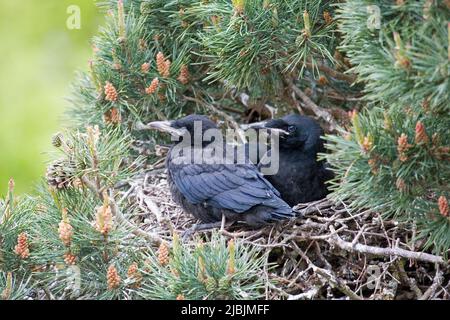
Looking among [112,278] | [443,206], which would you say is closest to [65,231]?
[112,278]

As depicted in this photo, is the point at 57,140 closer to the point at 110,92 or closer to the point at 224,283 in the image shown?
the point at 110,92

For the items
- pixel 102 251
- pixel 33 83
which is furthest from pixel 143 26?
pixel 33 83

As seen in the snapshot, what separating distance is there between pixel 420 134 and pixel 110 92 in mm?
1680

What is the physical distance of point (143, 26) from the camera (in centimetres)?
412

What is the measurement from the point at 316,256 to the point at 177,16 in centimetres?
126

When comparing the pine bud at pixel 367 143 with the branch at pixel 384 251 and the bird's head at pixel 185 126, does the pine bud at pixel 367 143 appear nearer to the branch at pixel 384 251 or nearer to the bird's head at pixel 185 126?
the branch at pixel 384 251

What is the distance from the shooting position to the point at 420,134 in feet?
9.27

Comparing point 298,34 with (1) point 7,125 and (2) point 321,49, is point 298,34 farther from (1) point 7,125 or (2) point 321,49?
(1) point 7,125

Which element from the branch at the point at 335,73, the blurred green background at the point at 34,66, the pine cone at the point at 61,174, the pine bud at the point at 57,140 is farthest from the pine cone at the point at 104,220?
the blurred green background at the point at 34,66

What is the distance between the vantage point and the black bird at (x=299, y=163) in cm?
425

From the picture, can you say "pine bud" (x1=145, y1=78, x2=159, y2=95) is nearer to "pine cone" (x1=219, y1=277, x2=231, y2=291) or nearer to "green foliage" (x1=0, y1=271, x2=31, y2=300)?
"green foliage" (x1=0, y1=271, x2=31, y2=300)

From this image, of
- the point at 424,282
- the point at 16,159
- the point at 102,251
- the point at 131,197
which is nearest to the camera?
the point at 102,251

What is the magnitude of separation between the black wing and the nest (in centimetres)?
13

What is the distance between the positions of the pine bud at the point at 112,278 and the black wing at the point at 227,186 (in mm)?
889
